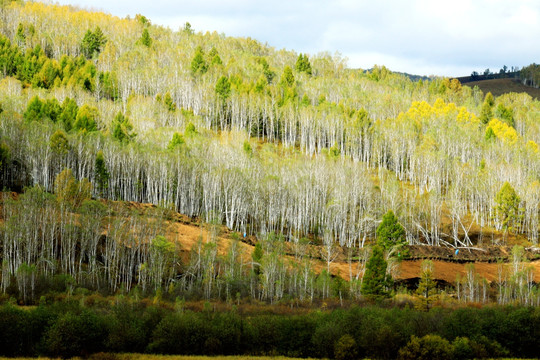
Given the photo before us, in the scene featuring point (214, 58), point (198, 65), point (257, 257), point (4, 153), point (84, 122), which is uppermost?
point (214, 58)

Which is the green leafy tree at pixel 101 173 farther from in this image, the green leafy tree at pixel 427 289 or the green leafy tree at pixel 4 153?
the green leafy tree at pixel 427 289

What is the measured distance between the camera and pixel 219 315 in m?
38.6

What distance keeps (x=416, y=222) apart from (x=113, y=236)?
47.8m

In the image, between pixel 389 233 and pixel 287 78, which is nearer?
pixel 389 233

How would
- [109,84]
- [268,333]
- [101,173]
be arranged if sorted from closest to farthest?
[268,333] < [101,173] < [109,84]

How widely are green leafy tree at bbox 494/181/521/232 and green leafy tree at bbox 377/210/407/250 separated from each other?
26226 millimetres

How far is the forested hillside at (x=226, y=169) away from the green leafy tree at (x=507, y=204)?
0.26 meters

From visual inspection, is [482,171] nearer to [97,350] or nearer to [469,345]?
[469,345]

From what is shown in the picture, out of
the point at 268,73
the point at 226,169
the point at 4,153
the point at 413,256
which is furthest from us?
the point at 268,73

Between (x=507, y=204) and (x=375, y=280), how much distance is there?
42083 millimetres

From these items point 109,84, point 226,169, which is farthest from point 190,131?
point 109,84

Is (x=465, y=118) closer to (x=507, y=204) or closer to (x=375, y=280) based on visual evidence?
(x=507, y=204)

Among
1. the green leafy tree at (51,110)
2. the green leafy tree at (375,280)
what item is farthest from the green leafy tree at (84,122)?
the green leafy tree at (375,280)

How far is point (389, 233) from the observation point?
220 feet
